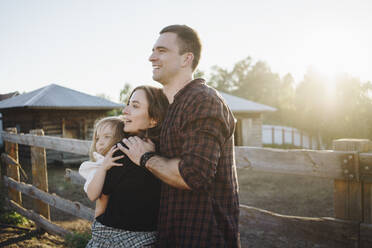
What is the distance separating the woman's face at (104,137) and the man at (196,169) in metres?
0.26

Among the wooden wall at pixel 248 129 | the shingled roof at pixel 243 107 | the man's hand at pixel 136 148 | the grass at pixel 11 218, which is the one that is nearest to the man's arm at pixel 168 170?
the man's hand at pixel 136 148

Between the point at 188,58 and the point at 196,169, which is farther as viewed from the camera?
the point at 188,58

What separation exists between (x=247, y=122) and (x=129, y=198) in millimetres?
16521

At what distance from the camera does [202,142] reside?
143 cm

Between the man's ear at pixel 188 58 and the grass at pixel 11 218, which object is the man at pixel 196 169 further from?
the grass at pixel 11 218

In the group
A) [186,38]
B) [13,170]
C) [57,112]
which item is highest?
[186,38]

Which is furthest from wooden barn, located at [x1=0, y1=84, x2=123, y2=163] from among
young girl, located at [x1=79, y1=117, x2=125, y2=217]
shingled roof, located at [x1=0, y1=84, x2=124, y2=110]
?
young girl, located at [x1=79, y1=117, x2=125, y2=217]

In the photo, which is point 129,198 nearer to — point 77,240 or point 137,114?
point 137,114

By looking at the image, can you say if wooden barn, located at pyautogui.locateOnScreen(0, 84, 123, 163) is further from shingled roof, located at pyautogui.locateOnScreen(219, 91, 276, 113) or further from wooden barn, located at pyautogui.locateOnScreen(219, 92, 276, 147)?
wooden barn, located at pyautogui.locateOnScreen(219, 92, 276, 147)

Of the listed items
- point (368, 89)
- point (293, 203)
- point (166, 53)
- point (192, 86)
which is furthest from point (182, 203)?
point (293, 203)

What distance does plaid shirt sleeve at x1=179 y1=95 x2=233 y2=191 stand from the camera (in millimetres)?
1425

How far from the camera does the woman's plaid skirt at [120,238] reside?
1.75m

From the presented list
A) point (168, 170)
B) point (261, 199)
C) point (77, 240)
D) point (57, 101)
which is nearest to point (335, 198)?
point (168, 170)

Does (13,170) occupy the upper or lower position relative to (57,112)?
lower
